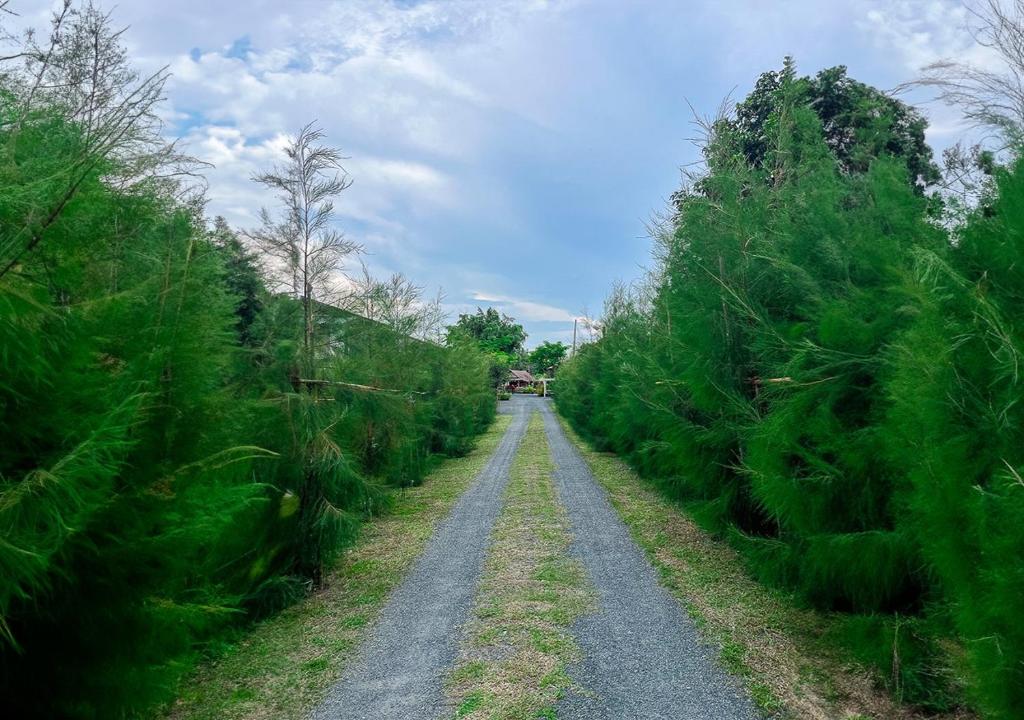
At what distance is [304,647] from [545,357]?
278ft

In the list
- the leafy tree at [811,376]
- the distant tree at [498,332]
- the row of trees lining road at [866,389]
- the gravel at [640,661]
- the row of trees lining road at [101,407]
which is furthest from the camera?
the distant tree at [498,332]

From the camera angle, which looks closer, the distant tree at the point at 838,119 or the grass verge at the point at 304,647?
the grass verge at the point at 304,647

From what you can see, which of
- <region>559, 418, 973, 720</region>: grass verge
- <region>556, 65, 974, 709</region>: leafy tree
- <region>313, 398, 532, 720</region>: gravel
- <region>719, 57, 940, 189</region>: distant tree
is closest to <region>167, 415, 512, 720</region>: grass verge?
<region>313, 398, 532, 720</region>: gravel

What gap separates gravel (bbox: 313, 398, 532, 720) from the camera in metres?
4.54

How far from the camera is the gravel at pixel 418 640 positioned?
4.54m

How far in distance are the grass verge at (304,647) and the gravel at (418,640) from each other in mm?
187

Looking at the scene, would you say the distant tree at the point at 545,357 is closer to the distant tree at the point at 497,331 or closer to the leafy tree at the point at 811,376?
the distant tree at the point at 497,331

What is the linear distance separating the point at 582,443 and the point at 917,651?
68.5 feet

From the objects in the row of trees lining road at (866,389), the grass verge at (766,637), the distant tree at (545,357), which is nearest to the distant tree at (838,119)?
the row of trees lining road at (866,389)

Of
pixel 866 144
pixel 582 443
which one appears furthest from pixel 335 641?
pixel 582 443

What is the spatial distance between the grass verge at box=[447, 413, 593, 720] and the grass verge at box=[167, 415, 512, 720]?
43.5 inches

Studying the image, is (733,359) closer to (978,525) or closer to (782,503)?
(782,503)

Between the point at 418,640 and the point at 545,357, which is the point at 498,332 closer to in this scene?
the point at 545,357

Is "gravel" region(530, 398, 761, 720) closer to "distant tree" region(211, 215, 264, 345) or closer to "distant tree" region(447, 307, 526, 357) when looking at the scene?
"distant tree" region(211, 215, 264, 345)
